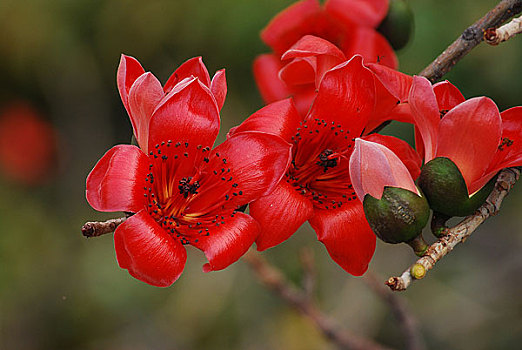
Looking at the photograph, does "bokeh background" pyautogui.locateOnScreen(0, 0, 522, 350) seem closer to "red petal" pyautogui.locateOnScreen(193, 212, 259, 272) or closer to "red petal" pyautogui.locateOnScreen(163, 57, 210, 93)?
"red petal" pyautogui.locateOnScreen(163, 57, 210, 93)

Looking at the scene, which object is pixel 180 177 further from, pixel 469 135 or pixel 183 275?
pixel 183 275

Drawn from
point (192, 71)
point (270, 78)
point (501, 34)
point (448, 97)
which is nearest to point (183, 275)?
point (270, 78)

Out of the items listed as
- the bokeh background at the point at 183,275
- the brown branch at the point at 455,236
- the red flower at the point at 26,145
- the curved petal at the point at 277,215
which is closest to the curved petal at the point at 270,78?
the curved petal at the point at 277,215

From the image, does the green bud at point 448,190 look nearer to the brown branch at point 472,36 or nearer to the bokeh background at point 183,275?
the brown branch at point 472,36

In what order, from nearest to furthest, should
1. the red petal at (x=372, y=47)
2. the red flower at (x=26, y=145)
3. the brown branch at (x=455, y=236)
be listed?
the brown branch at (x=455, y=236) < the red petal at (x=372, y=47) < the red flower at (x=26, y=145)

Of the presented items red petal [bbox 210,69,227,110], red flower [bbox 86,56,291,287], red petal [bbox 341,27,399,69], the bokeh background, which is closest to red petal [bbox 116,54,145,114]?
red flower [bbox 86,56,291,287]

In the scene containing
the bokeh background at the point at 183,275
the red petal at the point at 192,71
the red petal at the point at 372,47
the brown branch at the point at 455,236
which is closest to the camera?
the brown branch at the point at 455,236

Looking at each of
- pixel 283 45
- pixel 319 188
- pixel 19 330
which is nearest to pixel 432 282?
pixel 283 45
